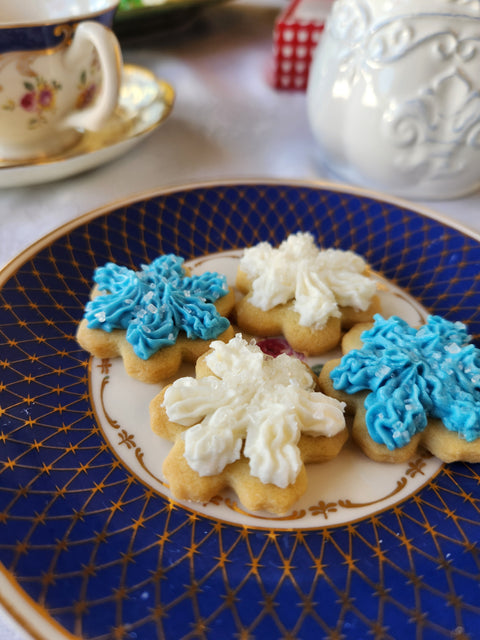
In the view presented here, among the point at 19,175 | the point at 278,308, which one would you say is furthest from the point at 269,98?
the point at 278,308

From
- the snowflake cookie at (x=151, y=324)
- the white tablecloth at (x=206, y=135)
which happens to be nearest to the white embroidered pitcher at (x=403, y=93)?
the white tablecloth at (x=206, y=135)

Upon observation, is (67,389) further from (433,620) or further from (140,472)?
(433,620)

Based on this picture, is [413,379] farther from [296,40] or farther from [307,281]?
[296,40]

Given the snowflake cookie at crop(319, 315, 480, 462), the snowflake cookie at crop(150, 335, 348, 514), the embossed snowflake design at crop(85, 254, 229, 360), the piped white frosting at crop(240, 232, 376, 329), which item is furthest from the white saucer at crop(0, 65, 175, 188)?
the snowflake cookie at crop(319, 315, 480, 462)

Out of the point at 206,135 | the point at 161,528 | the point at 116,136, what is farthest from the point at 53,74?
the point at 161,528

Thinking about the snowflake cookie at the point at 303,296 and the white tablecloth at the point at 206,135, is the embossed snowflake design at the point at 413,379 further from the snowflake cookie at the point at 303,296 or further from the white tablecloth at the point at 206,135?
the white tablecloth at the point at 206,135

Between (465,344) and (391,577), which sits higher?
(465,344)
